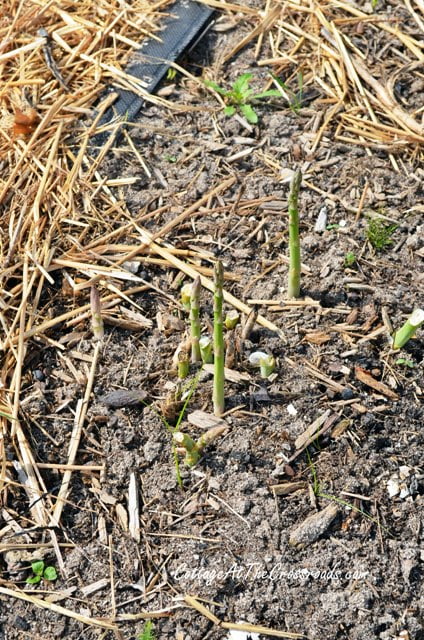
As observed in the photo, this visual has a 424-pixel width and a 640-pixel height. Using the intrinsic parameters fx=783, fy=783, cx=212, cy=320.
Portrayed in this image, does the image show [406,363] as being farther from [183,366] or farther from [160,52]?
[160,52]

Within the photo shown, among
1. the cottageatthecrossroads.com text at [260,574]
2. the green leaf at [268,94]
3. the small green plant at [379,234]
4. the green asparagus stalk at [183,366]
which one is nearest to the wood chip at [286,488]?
the cottageatthecrossroads.com text at [260,574]

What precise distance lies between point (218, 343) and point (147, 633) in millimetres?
856

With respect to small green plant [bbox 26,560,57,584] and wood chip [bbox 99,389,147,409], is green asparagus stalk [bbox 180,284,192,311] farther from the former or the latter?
small green plant [bbox 26,560,57,584]

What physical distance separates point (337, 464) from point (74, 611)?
0.91 m

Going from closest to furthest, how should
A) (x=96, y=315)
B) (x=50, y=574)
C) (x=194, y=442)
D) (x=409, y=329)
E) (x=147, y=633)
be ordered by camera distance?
(x=147, y=633) < (x=50, y=574) < (x=194, y=442) < (x=409, y=329) < (x=96, y=315)

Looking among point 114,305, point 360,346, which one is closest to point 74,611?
point 114,305

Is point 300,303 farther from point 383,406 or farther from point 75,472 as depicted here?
point 75,472

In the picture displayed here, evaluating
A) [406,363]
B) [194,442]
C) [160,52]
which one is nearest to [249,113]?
[160,52]

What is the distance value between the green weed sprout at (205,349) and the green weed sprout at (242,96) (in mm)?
1187

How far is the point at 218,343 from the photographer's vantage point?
7.84 ft

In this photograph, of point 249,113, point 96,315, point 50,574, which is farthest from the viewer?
point 249,113

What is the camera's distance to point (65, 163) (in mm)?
3270

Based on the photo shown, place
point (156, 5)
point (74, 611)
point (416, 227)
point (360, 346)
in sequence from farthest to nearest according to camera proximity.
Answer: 1. point (156, 5)
2. point (416, 227)
3. point (360, 346)
4. point (74, 611)

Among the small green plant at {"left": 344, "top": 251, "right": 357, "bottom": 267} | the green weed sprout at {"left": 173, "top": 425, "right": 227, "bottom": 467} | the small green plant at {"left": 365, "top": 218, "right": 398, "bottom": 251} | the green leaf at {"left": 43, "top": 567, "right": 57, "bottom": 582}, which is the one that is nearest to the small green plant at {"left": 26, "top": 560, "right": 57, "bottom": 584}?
the green leaf at {"left": 43, "top": 567, "right": 57, "bottom": 582}
